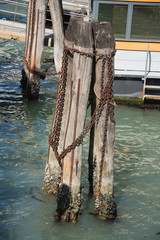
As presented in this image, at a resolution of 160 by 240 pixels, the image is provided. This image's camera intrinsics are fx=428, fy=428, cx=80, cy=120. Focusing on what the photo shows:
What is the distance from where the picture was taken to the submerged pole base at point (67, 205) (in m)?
6.22

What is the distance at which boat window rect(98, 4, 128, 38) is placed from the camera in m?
12.4

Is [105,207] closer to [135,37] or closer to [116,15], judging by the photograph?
[135,37]

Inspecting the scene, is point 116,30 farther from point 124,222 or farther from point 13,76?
point 124,222

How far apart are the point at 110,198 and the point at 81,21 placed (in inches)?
103

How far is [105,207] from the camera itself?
6449 millimetres

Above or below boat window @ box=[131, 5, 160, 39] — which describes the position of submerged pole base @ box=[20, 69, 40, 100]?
below

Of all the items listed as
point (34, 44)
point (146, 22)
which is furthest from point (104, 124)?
point (146, 22)

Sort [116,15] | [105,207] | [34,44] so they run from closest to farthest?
1. [105,207]
2. [34,44]
3. [116,15]

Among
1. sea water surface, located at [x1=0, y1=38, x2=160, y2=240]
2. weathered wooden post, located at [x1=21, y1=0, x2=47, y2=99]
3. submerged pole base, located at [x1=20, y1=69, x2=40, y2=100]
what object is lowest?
sea water surface, located at [x1=0, y1=38, x2=160, y2=240]

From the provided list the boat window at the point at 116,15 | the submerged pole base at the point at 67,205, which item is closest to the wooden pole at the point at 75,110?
the submerged pole base at the point at 67,205

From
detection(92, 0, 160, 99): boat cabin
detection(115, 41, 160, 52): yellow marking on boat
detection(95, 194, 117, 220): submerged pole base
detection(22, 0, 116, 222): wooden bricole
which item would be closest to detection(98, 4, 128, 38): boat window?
detection(92, 0, 160, 99): boat cabin

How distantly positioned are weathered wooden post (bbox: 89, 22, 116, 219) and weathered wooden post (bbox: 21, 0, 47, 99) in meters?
6.03

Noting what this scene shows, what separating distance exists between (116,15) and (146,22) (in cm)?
90

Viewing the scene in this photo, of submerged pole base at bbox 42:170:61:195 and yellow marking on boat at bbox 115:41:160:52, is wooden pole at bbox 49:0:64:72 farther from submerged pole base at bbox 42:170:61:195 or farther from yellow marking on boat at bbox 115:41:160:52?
submerged pole base at bbox 42:170:61:195
